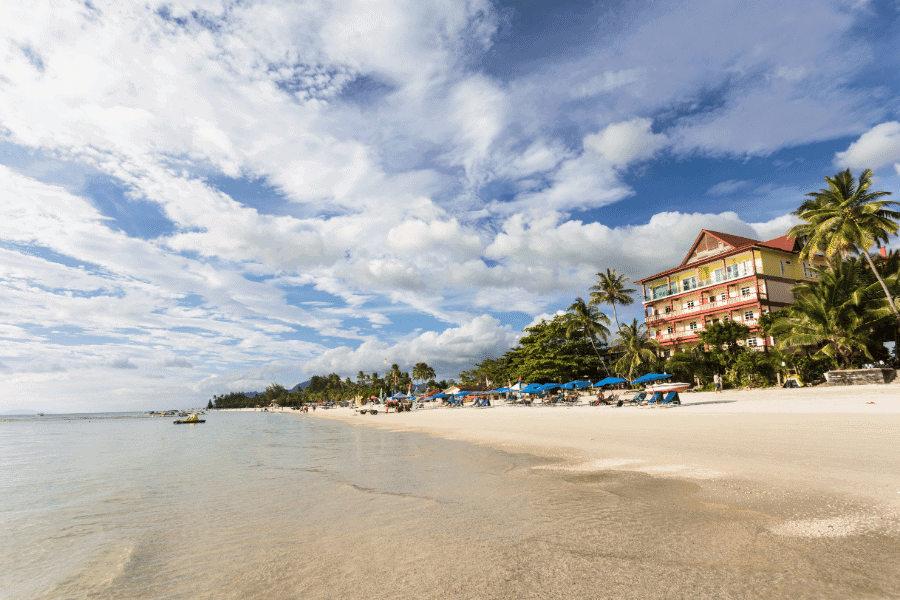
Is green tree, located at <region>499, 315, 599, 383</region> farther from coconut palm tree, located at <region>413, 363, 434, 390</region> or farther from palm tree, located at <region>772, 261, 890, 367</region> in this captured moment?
coconut palm tree, located at <region>413, 363, 434, 390</region>

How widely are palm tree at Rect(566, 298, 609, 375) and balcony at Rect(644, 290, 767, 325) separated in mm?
5722

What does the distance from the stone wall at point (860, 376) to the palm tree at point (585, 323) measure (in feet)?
82.1

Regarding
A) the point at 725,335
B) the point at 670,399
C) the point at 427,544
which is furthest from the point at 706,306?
the point at 427,544

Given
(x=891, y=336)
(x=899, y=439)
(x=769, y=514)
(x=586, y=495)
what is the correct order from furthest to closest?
(x=891, y=336) < (x=899, y=439) < (x=586, y=495) < (x=769, y=514)

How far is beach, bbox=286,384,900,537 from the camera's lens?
616 cm

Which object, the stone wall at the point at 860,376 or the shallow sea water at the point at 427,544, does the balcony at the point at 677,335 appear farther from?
the shallow sea water at the point at 427,544

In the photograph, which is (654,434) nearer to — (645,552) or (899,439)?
(899,439)

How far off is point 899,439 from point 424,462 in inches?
452

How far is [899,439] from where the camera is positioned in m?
10.4

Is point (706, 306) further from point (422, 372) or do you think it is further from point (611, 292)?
point (422, 372)

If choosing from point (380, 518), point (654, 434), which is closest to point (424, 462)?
point (380, 518)

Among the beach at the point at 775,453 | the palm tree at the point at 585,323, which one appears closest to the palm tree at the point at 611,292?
the palm tree at the point at 585,323

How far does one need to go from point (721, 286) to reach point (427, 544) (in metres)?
49.2

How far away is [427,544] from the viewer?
5699 millimetres
